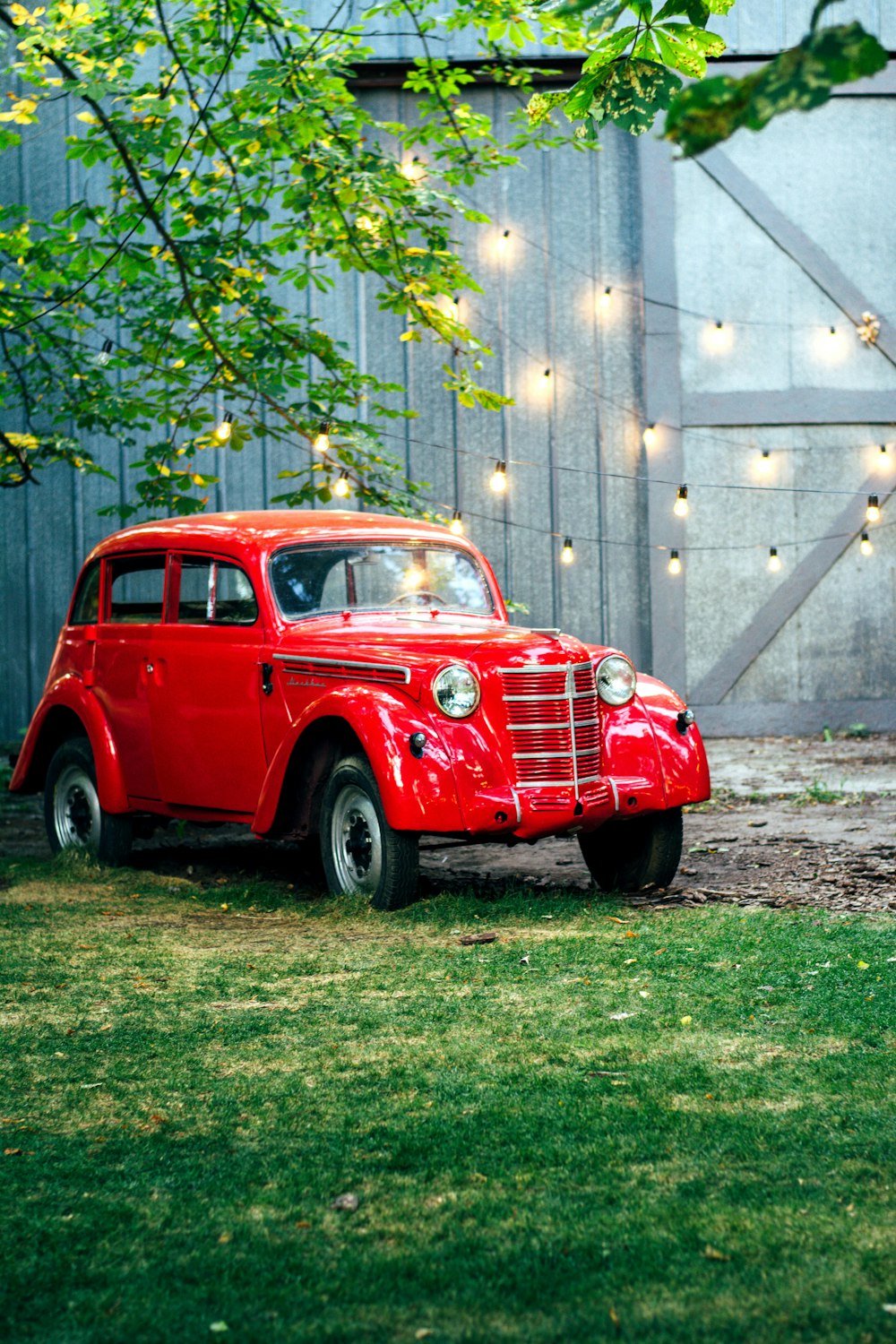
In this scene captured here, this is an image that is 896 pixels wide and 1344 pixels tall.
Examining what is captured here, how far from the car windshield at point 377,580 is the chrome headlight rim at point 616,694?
3.42 feet

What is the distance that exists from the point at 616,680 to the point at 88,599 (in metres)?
3.24

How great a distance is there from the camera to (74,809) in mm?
7723

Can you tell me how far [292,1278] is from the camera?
8.27 ft

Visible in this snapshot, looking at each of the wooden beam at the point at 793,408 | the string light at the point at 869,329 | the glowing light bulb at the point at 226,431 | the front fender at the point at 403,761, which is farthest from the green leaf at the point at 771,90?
the string light at the point at 869,329

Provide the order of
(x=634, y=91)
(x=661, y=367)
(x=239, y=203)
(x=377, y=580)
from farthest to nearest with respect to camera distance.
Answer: (x=661, y=367) < (x=239, y=203) < (x=377, y=580) < (x=634, y=91)

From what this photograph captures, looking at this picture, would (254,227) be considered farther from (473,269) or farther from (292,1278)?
(292,1278)

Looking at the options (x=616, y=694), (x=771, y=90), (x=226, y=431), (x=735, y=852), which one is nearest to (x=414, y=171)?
(x=226, y=431)

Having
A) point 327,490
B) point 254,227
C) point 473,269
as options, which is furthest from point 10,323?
point 473,269

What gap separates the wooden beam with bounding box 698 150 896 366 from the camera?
1277cm

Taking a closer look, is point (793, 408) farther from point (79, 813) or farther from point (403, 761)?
point (403, 761)

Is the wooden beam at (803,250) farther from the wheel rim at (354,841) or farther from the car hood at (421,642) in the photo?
the wheel rim at (354,841)

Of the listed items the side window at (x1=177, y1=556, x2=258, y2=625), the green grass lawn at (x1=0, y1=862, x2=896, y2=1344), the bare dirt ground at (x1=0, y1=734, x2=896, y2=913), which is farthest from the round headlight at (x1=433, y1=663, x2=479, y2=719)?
the side window at (x1=177, y1=556, x2=258, y2=625)

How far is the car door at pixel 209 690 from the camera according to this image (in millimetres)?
6547

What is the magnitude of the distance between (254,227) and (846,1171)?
11134mm
